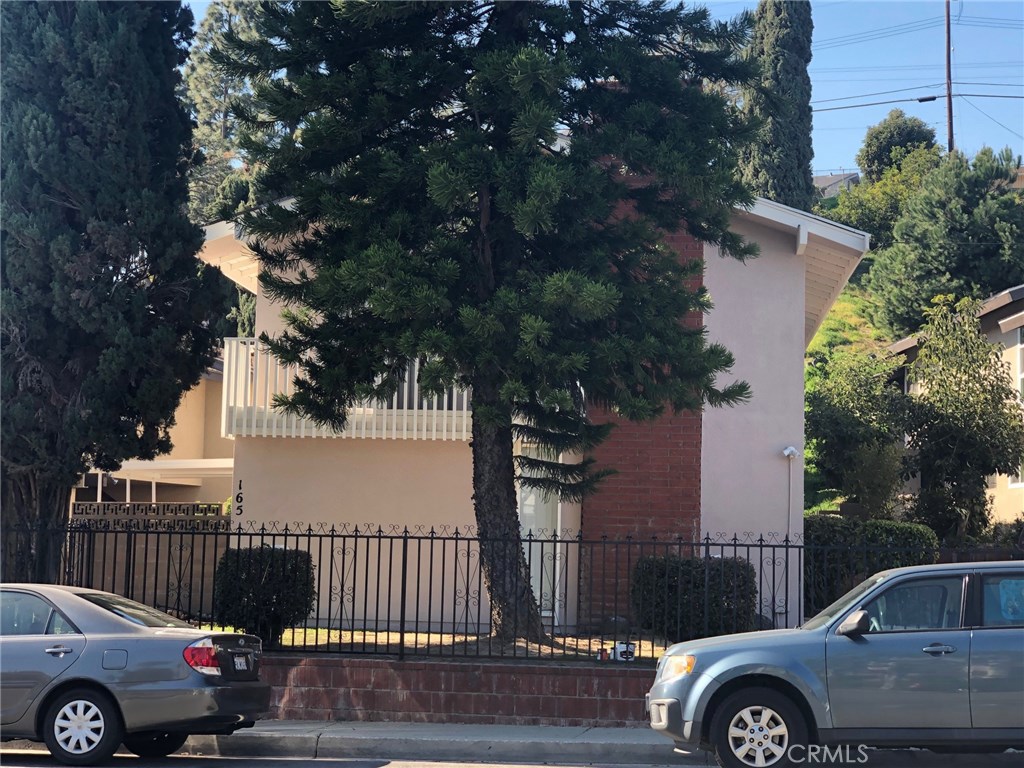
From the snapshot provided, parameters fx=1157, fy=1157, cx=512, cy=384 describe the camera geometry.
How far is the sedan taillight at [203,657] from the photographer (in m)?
9.39

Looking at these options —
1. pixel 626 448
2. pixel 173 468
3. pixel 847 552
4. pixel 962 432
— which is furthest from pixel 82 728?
pixel 962 432

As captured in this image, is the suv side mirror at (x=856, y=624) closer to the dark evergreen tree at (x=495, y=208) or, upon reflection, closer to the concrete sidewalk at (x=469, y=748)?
the concrete sidewalk at (x=469, y=748)

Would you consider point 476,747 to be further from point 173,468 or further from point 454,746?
point 173,468

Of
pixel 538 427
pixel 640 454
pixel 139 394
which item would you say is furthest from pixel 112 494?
pixel 538 427

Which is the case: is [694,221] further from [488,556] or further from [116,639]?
[116,639]

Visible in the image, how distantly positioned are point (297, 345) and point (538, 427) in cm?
274

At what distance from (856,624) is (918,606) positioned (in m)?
0.57

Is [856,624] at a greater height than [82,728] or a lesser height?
greater

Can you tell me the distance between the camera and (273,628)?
12680 millimetres

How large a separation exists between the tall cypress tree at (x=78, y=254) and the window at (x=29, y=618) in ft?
16.3

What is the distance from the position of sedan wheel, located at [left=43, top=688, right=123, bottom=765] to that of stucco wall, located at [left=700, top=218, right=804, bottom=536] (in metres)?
9.36

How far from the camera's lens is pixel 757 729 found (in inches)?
337

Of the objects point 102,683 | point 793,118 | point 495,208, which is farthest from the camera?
point 793,118

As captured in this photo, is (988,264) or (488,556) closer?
(488,556)
